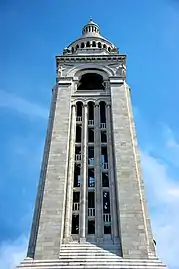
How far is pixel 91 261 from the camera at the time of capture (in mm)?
23969

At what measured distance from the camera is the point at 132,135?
33281 millimetres

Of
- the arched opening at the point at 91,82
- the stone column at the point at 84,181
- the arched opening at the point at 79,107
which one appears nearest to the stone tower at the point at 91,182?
the stone column at the point at 84,181

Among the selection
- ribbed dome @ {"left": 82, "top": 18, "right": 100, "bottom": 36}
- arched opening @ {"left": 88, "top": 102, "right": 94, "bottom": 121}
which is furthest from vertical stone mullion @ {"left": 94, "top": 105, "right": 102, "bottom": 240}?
ribbed dome @ {"left": 82, "top": 18, "right": 100, "bottom": 36}

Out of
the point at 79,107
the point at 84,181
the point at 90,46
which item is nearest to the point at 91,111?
the point at 79,107

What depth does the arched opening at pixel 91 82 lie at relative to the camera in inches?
1637

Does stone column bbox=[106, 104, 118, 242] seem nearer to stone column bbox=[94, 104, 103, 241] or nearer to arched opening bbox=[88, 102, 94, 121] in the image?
stone column bbox=[94, 104, 103, 241]

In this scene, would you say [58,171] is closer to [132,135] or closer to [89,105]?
[132,135]

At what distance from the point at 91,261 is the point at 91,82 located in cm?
2336

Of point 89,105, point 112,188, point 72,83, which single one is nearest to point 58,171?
point 112,188

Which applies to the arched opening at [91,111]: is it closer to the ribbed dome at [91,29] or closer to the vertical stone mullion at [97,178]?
the vertical stone mullion at [97,178]

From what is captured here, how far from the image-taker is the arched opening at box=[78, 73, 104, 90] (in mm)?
41578

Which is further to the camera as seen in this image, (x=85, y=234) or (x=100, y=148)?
(x=100, y=148)

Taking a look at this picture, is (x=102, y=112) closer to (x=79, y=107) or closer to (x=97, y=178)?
(x=79, y=107)

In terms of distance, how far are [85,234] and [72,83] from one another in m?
17.6
